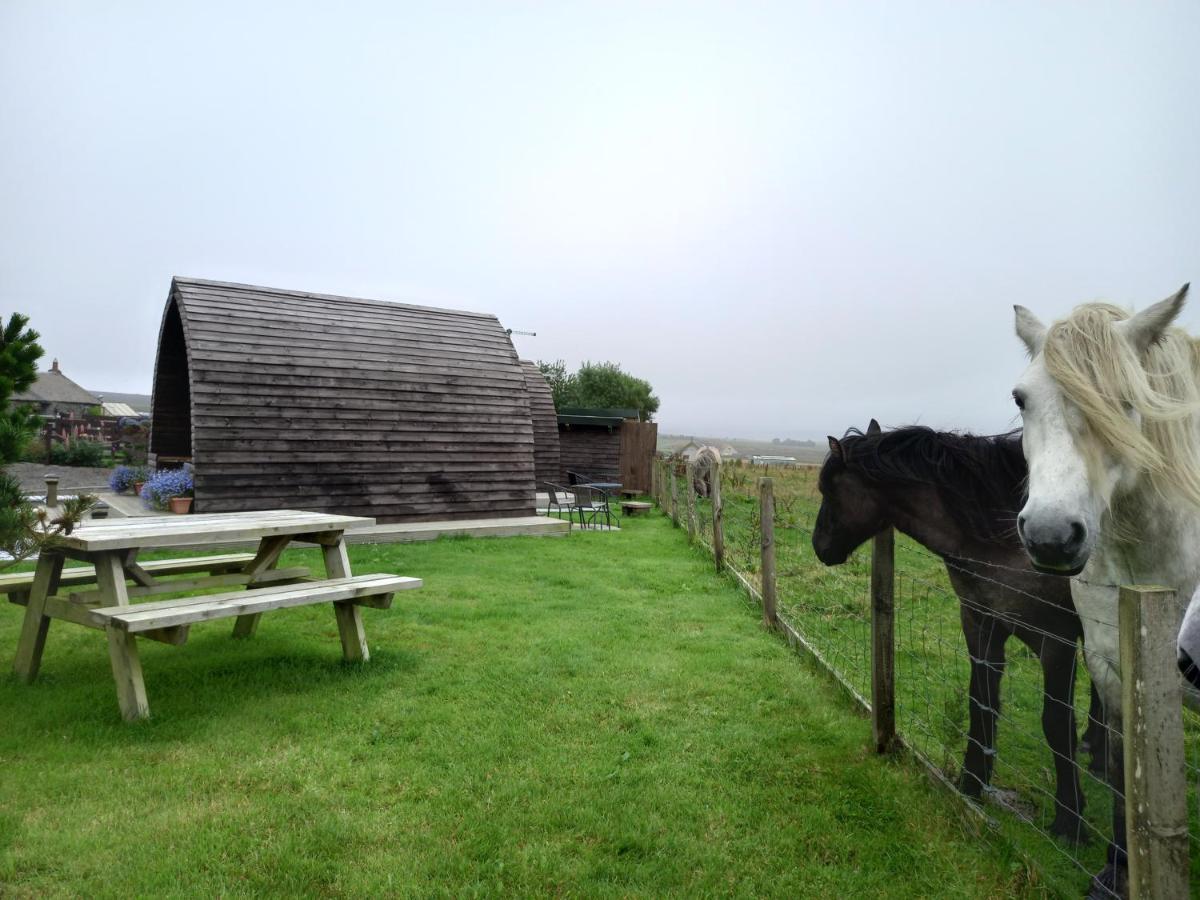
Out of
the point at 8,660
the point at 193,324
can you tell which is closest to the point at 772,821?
the point at 8,660

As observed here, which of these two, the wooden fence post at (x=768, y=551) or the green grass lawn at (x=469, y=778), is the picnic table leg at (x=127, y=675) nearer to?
the green grass lawn at (x=469, y=778)

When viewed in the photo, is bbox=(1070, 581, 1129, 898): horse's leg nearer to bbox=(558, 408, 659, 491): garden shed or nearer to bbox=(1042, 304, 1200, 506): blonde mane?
bbox=(1042, 304, 1200, 506): blonde mane

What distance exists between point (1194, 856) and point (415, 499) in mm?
10343

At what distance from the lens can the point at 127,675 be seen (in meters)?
4.07

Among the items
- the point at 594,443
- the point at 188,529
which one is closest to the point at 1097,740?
the point at 188,529

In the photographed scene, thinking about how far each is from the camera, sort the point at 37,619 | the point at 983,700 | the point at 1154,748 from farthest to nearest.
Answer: the point at 37,619 → the point at 983,700 → the point at 1154,748

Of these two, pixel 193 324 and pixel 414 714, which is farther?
pixel 193 324

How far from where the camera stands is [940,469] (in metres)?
3.41

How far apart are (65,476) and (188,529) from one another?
21.5 metres

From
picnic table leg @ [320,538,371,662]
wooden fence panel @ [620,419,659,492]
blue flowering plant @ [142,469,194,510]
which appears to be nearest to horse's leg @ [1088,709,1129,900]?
picnic table leg @ [320,538,371,662]

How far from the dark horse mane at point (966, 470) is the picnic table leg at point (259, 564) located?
13.5 ft

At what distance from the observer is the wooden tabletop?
418cm

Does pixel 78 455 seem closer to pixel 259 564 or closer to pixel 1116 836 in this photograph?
pixel 259 564

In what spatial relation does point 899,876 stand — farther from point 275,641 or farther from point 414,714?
point 275,641
